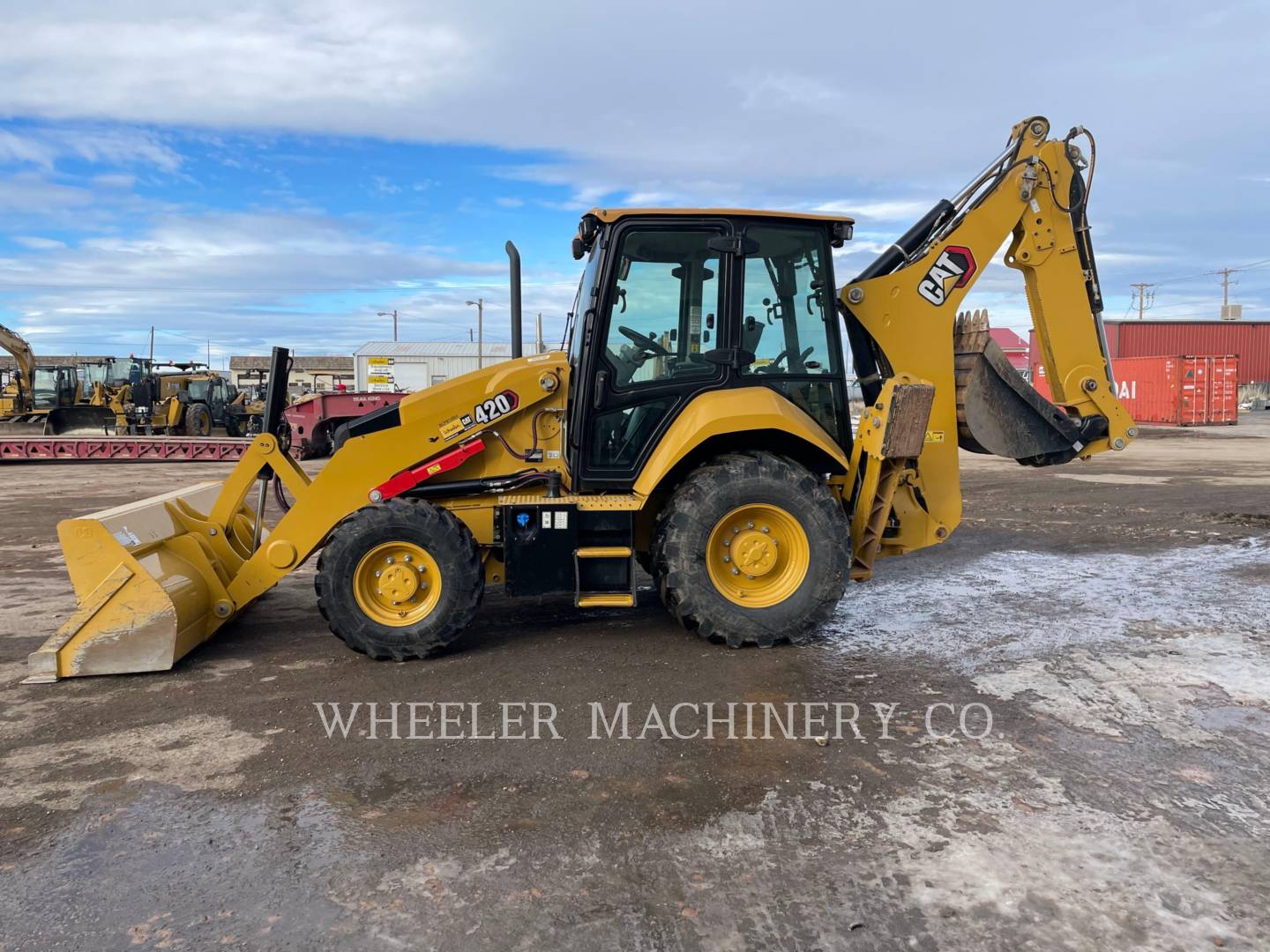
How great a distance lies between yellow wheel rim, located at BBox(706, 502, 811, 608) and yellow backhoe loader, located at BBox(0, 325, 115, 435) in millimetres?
24527

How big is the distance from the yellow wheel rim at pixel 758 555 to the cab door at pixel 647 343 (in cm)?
69

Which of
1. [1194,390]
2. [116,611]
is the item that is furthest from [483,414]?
[1194,390]

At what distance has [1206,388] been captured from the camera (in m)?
28.6

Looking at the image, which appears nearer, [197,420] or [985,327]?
[985,327]

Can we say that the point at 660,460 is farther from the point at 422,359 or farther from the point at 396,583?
the point at 422,359

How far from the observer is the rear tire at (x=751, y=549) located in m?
5.20

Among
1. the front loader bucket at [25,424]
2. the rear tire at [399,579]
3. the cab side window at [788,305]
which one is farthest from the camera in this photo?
the front loader bucket at [25,424]

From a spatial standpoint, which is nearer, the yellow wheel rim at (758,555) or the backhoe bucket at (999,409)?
the yellow wheel rim at (758,555)

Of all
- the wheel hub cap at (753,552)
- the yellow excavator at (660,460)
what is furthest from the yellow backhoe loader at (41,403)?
the wheel hub cap at (753,552)

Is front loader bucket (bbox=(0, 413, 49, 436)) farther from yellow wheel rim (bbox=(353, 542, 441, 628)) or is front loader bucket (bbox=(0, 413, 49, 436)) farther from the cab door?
the cab door

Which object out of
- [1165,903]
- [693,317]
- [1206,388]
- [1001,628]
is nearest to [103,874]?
[1165,903]

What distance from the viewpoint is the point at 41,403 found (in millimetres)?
25453

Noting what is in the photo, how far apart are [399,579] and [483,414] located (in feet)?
3.77

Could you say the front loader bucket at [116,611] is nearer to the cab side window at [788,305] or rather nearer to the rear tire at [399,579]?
the rear tire at [399,579]
